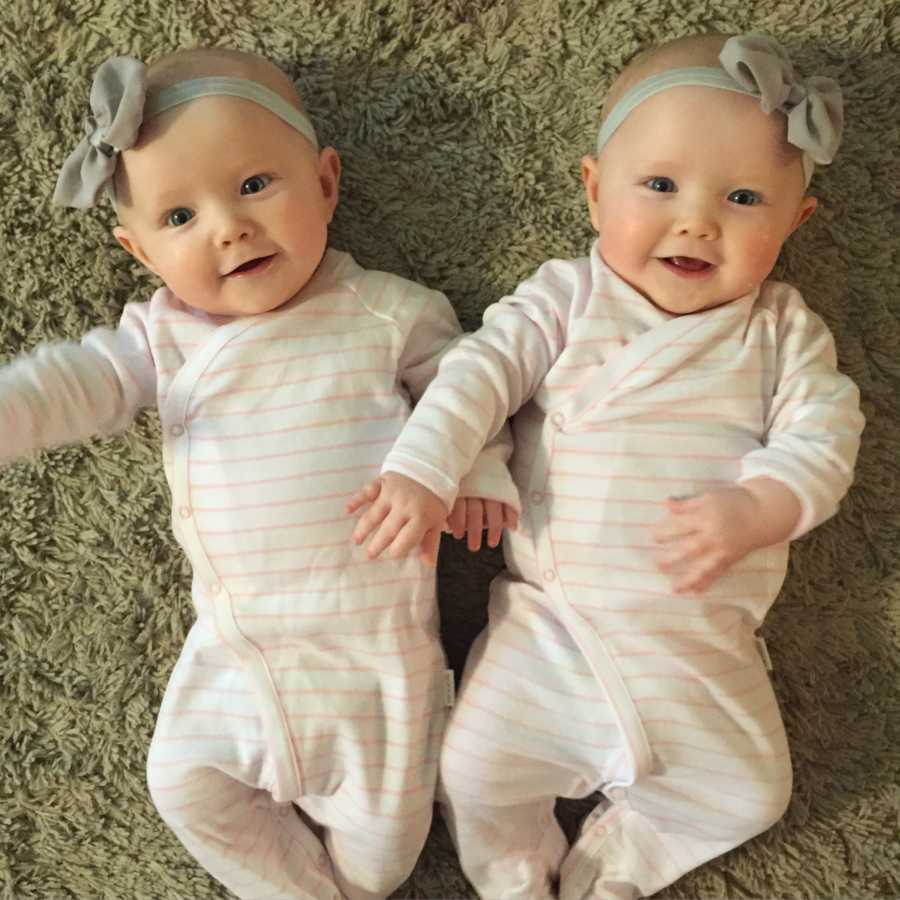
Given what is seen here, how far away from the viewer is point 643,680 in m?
1.09

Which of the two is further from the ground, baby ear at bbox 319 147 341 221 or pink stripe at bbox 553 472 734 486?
baby ear at bbox 319 147 341 221

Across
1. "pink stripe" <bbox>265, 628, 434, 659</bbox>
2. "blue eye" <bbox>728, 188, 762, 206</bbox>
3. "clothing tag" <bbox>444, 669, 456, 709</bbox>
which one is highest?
"blue eye" <bbox>728, 188, 762, 206</bbox>

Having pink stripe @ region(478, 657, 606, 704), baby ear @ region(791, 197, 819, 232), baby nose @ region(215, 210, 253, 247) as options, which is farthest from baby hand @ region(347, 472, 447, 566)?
baby ear @ region(791, 197, 819, 232)

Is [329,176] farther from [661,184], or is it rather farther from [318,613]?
[318,613]

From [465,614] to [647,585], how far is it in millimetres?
308

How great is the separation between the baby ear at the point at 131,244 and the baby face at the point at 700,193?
0.55m

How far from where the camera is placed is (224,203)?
3.47ft

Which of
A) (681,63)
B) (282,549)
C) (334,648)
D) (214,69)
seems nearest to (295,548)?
(282,549)

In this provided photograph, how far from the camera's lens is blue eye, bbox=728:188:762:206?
1.05 meters

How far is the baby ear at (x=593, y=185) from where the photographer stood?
1148mm

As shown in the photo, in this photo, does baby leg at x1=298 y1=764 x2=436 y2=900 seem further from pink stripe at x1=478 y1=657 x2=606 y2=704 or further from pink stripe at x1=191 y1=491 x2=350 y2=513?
pink stripe at x1=191 y1=491 x2=350 y2=513

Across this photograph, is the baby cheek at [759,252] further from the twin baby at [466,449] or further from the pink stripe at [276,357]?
the pink stripe at [276,357]

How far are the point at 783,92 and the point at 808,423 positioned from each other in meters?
0.36

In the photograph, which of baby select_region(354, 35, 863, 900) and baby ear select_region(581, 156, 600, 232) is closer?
baby select_region(354, 35, 863, 900)
